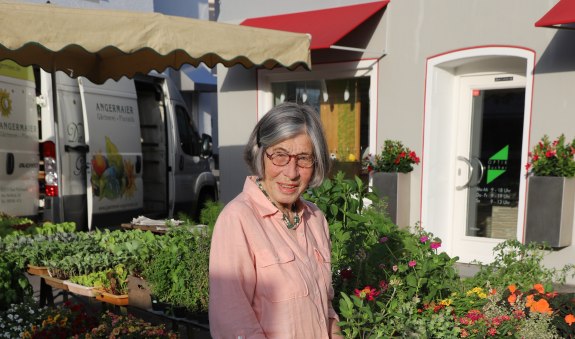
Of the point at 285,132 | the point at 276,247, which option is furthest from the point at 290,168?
the point at 276,247

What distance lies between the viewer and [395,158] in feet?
21.3

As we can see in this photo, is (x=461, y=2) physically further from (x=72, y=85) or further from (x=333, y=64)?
(x=72, y=85)

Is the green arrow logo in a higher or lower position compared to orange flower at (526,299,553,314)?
higher

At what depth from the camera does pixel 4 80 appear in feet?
21.4

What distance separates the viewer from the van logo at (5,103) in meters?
6.53

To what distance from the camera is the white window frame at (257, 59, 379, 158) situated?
6938mm

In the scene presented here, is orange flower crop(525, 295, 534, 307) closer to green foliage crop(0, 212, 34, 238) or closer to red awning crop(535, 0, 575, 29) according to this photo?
red awning crop(535, 0, 575, 29)

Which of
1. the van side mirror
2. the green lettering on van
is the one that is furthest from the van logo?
the van side mirror

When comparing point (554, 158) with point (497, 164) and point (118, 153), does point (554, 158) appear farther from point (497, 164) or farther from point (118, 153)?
point (118, 153)

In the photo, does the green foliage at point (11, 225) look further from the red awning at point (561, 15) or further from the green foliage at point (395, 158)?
the red awning at point (561, 15)

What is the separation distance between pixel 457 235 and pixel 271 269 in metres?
5.63

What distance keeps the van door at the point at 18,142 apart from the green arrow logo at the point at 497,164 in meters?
5.99

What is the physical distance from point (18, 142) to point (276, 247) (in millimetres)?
6192

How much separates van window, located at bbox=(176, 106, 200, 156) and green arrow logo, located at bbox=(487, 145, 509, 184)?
543 centimetres
